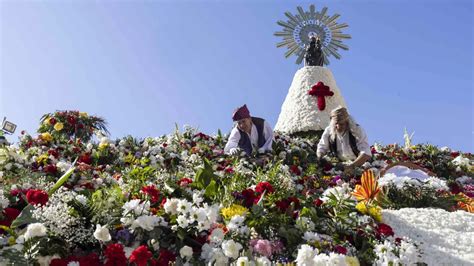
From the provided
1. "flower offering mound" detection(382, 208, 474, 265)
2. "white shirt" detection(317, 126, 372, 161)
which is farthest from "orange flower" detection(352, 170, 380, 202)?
"white shirt" detection(317, 126, 372, 161)

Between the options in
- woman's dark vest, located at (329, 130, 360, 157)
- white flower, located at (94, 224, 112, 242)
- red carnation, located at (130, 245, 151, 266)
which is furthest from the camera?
woman's dark vest, located at (329, 130, 360, 157)

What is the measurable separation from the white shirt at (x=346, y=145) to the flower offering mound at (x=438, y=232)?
10.3ft

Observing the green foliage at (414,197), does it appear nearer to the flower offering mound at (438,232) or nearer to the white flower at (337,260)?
the flower offering mound at (438,232)

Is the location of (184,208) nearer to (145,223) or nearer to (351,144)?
(145,223)

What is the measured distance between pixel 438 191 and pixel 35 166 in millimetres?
5961

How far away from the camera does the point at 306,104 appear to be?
48.4 feet

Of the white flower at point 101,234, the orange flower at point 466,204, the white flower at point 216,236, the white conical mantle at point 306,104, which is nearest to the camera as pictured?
the white flower at point 101,234

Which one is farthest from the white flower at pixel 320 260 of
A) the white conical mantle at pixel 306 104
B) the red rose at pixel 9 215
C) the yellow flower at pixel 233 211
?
the white conical mantle at pixel 306 104

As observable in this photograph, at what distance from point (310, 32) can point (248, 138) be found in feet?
32.4

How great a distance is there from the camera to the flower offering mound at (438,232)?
374 cm

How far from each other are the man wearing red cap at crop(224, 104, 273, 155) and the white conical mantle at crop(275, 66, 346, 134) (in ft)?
19.7

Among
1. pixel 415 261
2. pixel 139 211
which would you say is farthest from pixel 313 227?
pixel 139 211

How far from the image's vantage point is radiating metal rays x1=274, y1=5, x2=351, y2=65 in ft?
55.5

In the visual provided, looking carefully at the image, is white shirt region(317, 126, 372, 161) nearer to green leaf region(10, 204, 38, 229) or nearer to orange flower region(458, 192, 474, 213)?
orange flower region(458, 192, 474, 213)
